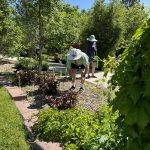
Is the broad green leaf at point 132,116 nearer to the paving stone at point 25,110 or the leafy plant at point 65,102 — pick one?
the paving stone at point 25,110

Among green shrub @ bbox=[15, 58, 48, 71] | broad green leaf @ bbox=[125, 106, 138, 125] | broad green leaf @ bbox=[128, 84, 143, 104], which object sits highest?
broad green leaf @ bbox=[128, 84, 143, 104]

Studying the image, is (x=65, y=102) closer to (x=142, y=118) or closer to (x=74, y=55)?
(x=74, y=55)

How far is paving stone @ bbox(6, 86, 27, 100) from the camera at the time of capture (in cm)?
920

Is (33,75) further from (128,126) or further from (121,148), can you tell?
(128,126)

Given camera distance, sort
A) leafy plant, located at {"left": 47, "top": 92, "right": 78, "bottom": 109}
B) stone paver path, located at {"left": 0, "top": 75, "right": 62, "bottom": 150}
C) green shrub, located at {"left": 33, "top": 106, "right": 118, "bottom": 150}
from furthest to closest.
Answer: leafy plant, located at {"left": 47, "top": 92, "right": 78, "bottom": 109} < stone paver path, located at {"left": 0, "top": 75, "right": 62, "bottom": 150} < green shrub, located at {"left": 33, "top": 106, "right": 118, "bottom": 150}

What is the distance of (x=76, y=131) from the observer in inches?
209

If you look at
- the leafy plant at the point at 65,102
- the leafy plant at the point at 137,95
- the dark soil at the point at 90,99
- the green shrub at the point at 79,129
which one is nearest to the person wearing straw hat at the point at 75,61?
the dark soil at the point at 90,99

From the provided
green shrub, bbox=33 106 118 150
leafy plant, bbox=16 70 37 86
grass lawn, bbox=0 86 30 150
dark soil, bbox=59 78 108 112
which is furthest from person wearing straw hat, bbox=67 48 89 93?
green shrub, bbox=33 106 118 150

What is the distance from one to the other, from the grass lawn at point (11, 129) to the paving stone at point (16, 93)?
401 millimetres

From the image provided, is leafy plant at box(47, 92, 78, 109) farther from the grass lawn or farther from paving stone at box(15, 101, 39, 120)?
the grass lawn

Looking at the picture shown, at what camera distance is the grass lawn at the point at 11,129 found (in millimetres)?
5863

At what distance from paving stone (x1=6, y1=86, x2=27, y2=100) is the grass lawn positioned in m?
Answer: 0.40

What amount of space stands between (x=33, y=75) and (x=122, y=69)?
9.34 meters

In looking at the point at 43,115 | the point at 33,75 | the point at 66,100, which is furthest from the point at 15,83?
the point at 43,115
